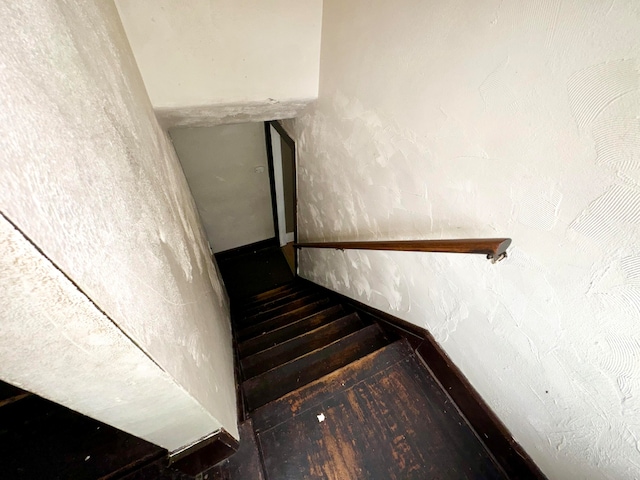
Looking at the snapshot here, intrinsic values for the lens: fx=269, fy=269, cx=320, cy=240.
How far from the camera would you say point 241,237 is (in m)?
4.30

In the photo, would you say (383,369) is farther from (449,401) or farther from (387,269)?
(387,269)

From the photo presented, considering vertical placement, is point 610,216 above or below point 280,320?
above

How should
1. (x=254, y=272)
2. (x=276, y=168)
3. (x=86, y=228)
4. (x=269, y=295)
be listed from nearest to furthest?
(x=86, y=228) < (x=276, y=168) < (x=269, y=295) < (x=254, y=272)

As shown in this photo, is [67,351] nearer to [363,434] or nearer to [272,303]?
[363,434]

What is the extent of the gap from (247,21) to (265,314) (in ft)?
8.28

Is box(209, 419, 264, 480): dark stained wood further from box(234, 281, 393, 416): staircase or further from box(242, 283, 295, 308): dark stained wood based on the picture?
box(242, 283, 295, 308): dark stained wood

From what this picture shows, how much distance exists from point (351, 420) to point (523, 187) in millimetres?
1311

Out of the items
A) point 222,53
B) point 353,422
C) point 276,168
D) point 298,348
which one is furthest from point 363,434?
point 276,168

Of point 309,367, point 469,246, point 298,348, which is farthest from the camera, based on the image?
point 298,348

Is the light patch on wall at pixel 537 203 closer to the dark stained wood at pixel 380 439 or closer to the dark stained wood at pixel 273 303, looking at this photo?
the dark stained wood at pixel 380 439

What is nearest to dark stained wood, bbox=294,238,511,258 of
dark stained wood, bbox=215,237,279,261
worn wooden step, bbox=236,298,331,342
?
worn wooden step, bbox=236,298,331,342

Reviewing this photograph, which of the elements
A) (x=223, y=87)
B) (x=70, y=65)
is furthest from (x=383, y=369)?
(x=223, y=87)

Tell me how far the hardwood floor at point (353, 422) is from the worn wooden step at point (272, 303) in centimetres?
144

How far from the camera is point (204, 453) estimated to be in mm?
1090
